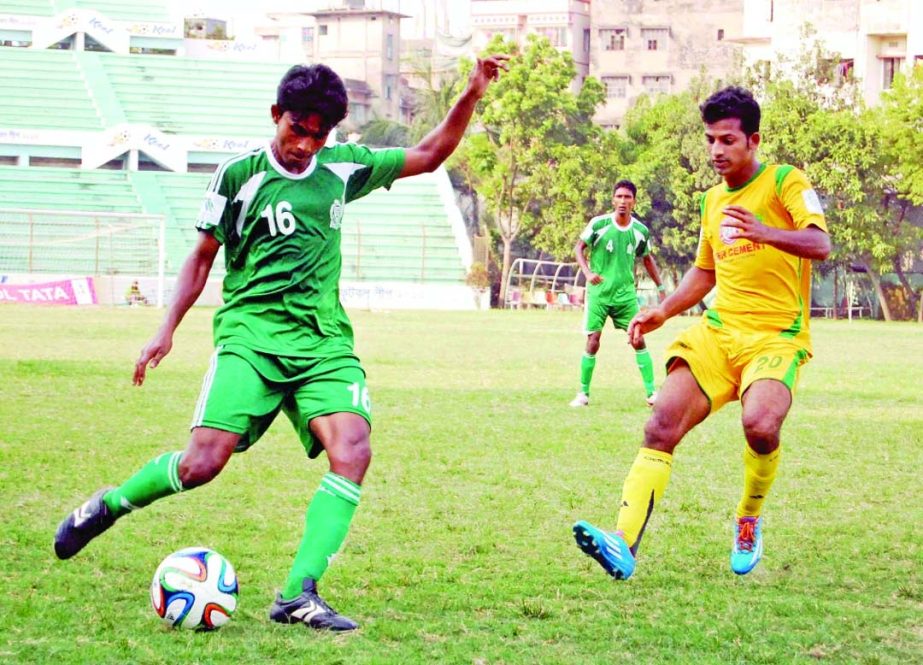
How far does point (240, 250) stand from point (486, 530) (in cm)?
246

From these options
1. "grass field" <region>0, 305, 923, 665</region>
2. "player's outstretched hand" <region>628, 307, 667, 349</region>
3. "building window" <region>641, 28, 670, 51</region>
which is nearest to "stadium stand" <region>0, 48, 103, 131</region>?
"building window" <region>641, 28, 670, 51</region>

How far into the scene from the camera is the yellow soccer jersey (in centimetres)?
668

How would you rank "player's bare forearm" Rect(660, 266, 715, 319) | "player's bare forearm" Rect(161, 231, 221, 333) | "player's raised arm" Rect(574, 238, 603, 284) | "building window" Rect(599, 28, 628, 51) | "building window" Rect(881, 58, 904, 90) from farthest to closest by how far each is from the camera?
"building window" Rect(599, 28, 628, 51), "building window" Rect(881, 58, 904, 90), "player's raised arm" Rect(574, 238, 603, 284), "player's bare forearm" Rect(660, 266, 715, 319), "player's bare forearm" Rect(161, 231, 221, 333)

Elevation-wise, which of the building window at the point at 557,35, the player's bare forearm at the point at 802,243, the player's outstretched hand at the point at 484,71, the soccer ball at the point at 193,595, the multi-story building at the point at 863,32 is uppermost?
the building window at the point at 557,35

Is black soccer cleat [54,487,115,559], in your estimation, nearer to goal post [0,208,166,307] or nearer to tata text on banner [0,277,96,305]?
tata text on banner [0,277,96,305]

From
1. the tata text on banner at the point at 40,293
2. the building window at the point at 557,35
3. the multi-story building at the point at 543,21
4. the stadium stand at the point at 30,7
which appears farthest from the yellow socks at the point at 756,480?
the building window at the point at 557,35

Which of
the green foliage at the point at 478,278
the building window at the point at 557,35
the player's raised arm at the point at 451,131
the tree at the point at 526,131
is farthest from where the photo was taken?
the building window at the point at 557,35

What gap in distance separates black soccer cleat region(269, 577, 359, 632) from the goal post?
4027 centimetres

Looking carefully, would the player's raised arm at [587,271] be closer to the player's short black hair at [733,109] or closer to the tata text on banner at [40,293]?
the player's short black hair at [733,109]

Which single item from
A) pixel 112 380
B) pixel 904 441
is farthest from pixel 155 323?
pixel 904 441

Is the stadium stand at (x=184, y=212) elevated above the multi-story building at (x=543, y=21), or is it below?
below

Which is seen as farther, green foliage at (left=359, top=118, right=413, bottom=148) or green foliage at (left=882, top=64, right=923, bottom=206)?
green foliage at (left=359, top=118, right=413, bottom=148)

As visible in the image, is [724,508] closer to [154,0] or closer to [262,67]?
[262,67]

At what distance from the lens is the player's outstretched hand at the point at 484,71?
20.0ft
